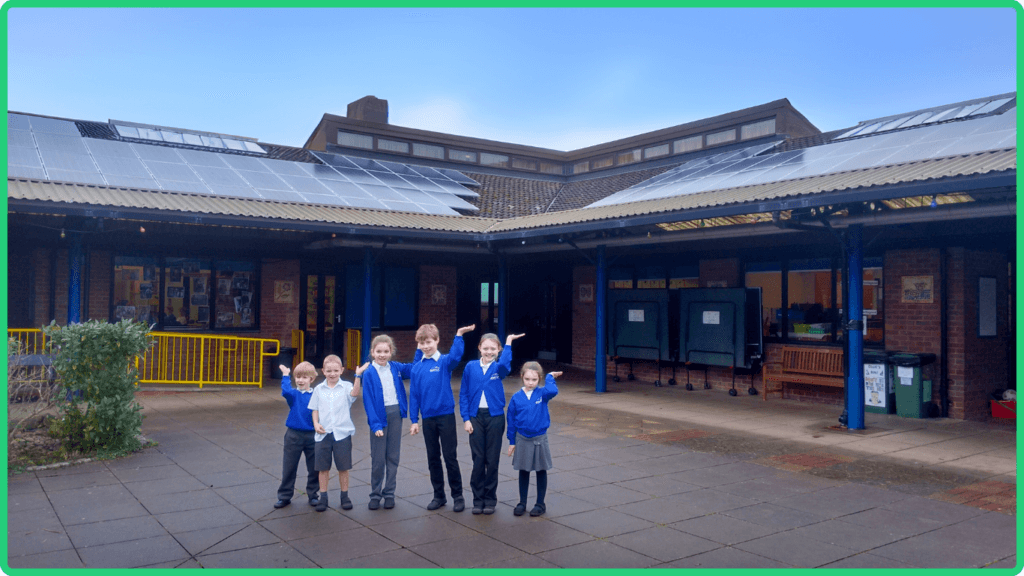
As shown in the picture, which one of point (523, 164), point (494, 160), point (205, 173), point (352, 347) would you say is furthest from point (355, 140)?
point (352, 347)

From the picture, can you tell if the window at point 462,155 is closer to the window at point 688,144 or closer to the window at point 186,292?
the window at point 688,144

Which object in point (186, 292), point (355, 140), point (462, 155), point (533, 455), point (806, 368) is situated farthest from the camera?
point (462, 155)

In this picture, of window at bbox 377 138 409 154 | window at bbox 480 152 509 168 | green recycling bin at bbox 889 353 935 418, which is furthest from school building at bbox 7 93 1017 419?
window at bbox 480 152 509 168

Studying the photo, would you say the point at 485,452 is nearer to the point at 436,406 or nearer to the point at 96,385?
the point at 436,406

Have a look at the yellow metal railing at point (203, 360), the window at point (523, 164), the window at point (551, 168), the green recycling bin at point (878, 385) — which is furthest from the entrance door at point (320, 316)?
the green recycling bin at point (878, 385)

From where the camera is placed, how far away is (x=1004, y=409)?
1056cm

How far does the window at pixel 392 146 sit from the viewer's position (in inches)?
873

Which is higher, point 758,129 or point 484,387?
point 758,129

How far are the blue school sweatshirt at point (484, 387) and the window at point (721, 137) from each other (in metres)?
16.8

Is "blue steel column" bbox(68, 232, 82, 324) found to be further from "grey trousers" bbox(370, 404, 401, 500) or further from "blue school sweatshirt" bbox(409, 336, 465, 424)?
"blue school sweatshirt" bbox(409, 336, 465, 424)

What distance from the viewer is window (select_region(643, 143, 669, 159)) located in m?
22.0

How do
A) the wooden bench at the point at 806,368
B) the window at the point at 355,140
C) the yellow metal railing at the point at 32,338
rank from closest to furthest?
the wooden bench at the point at 806,368, the yellow metal railing at the point at 32,338, the window at the point at 355,140

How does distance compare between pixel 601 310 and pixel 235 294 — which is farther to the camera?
pixel 235 294

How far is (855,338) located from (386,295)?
10219mm
